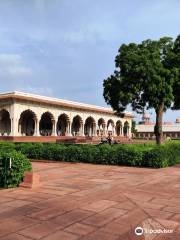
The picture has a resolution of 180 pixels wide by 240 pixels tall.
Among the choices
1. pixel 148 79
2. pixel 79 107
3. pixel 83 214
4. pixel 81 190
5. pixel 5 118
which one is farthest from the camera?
pixel 79 107

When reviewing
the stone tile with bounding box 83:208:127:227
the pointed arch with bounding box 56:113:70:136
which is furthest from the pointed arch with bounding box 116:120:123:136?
the stone tile with bounding box 83:208:127:227

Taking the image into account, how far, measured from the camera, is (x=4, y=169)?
9445mm

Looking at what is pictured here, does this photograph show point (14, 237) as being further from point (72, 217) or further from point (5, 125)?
point (5, 125)

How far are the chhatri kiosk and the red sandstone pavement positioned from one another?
27785mm

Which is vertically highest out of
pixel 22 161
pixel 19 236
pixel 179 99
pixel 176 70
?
pixel 176 70

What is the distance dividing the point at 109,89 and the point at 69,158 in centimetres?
752

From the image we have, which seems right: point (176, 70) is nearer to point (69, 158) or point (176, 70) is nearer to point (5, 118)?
point (69, 158)

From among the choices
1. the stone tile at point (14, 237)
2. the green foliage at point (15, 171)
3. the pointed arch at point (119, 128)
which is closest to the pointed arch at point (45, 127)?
the pointed arch at point (119, 128)

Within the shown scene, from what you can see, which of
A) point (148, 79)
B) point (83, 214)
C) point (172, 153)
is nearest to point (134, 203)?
point (83, 214)

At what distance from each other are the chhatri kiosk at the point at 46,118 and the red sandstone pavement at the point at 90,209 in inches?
1094

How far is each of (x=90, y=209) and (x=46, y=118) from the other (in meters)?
45.4

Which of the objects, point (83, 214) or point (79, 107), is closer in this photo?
point (83, 214)

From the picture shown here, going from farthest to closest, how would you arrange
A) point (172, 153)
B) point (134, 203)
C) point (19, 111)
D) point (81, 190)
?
point (19, 111)
point (172, 153)
point (81, 190)
point (134, 203)

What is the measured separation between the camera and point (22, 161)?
32.1ft
